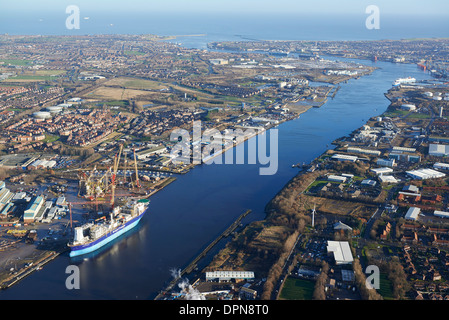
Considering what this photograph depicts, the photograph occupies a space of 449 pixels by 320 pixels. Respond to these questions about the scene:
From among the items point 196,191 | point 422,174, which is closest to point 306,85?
point 422,174

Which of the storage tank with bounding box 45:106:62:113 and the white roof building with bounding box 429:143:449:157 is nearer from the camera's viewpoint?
the white roof building with bounding box 429:143:449:157

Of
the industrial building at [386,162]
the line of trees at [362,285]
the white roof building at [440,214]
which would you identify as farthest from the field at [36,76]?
the line of trees at [362,285]

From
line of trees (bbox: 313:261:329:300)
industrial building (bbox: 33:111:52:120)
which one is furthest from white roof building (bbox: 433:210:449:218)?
industrial building (bbox: 33:111:52:120)

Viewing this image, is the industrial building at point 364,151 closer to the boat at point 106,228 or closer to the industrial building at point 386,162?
the industrial building at point 386,162

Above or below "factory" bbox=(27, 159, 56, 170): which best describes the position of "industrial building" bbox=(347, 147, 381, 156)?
above

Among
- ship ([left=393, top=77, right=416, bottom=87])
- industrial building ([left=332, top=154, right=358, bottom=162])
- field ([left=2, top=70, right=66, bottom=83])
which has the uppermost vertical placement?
field ([left=2, top=70, right=66, bottom=83])

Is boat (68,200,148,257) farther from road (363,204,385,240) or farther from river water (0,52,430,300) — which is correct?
road (363,204,385,240)
